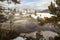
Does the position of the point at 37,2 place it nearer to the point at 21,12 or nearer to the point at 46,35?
the point at 21,12

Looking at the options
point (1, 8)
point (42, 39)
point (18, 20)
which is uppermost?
point (1, 8)

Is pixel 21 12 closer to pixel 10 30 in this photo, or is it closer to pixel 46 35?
pixel 10 30

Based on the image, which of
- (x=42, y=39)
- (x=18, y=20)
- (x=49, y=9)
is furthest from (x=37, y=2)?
(x=42, y=39)

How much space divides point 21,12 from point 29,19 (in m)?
0.22

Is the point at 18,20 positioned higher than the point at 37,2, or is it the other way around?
the point at 37,2

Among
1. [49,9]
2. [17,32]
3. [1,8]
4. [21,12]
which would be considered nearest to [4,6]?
[1,8]

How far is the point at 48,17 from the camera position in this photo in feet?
11.8

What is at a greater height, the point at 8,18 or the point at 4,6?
the point at 4,6

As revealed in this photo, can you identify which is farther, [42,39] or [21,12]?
[21,12]

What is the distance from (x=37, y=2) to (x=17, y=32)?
0.76 meters

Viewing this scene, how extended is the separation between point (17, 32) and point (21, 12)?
43cm

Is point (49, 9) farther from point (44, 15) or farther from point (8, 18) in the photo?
point (8, 18)

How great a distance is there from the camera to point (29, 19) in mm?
3607

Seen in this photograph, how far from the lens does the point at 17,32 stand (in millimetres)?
3475
